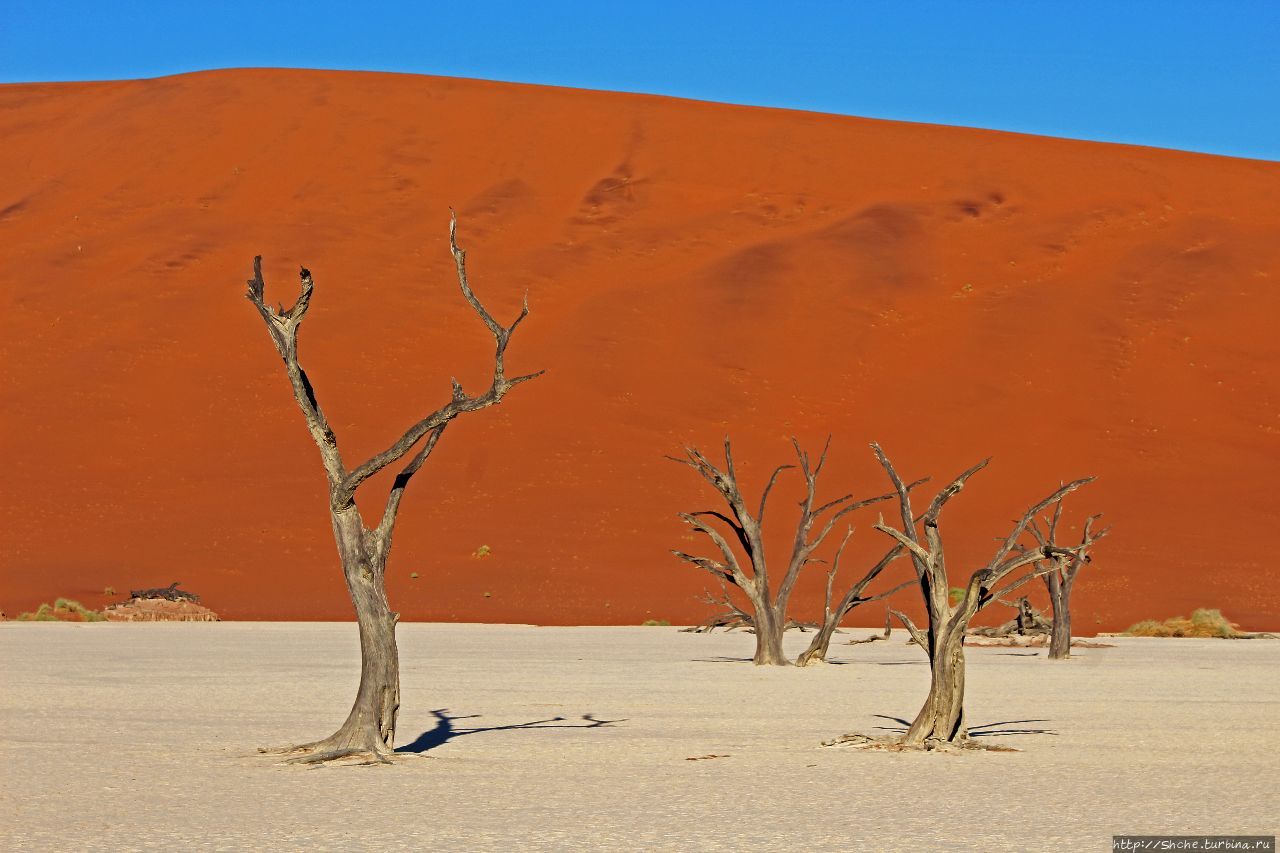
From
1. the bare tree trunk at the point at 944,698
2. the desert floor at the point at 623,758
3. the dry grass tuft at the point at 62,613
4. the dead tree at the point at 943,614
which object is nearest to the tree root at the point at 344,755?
the desert floor at the point at 623,758

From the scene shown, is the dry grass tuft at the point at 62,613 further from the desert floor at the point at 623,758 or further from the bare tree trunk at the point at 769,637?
the bare tree trunk at the point at 769,637

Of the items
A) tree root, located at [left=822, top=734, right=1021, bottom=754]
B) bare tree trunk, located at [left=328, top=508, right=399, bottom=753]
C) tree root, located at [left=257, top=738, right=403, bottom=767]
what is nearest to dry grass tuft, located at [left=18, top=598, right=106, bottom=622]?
tree root, located at [left=257, top=738, right=403, bottom=767]

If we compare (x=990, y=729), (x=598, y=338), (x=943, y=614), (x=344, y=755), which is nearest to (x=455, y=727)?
(x=344, y=755)

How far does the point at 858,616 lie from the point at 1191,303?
23.0m

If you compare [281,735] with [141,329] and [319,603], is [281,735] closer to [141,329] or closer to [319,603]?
[319,603]

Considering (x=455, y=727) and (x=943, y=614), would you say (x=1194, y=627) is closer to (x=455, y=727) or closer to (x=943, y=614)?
(x=943, y=614)

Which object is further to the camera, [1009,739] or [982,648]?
[982,648]

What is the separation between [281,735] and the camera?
12.7 meters

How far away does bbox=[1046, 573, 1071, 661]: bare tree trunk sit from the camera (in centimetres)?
2277

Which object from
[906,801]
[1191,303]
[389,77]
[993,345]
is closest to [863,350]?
[993,345]

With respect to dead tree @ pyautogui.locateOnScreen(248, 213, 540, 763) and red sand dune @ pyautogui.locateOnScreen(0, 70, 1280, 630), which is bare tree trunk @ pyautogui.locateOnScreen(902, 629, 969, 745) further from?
red sand dune @ pyautogui.locateOnScreen(0, 70, 1280, 630)

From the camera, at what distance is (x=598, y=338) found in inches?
2010

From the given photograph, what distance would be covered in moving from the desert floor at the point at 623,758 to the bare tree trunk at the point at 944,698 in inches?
12.2

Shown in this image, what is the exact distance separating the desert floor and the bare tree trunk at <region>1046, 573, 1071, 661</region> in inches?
40.3
